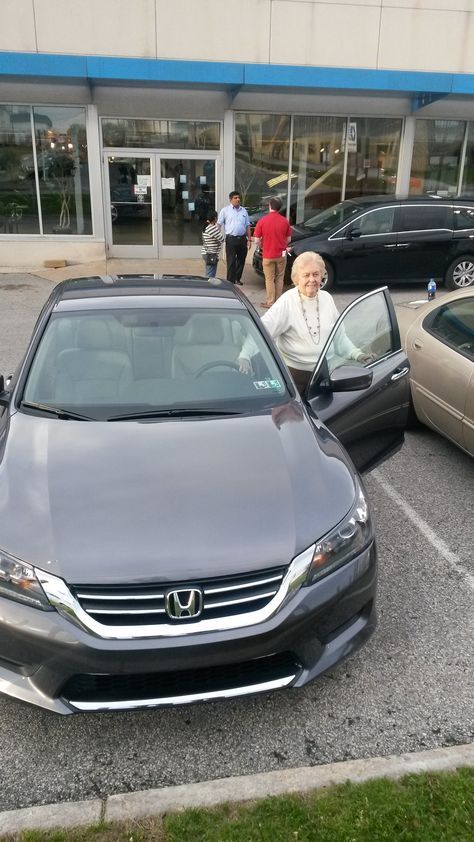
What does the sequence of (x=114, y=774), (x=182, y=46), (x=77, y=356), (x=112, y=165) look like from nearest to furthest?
(x=114, y=774), (x=77, y=356), (x=182, y=46), (x=112, y=165)

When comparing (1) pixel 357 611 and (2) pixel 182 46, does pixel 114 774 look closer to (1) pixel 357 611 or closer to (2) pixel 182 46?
(1) pixel 357 611

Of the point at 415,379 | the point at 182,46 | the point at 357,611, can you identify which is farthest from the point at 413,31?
the point at 357,611

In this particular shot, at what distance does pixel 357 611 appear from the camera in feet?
9.25

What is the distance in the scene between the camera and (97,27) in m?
13.7

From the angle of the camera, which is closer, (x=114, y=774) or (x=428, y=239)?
(x=114, y=774)

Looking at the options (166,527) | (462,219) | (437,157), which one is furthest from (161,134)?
(166,527)

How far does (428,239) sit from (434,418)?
26.8 feet

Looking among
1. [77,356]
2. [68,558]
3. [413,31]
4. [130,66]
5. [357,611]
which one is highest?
[413,31]

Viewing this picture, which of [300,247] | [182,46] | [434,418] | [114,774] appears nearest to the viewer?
[114,774]

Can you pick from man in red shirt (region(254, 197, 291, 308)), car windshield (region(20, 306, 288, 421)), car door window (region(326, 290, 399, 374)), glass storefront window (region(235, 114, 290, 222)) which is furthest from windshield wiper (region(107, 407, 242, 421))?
glass storefront window (region(235, 114, 290, 222))

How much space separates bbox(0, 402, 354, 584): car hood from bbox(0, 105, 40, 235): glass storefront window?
13282mm

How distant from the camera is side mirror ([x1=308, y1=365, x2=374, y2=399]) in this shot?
3.95 meters

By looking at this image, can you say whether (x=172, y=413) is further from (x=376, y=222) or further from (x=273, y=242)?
(x=376, y=222)

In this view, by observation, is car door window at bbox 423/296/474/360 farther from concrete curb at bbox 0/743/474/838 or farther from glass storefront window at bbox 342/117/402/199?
glass storefront window at bbox 342/117/402/199
